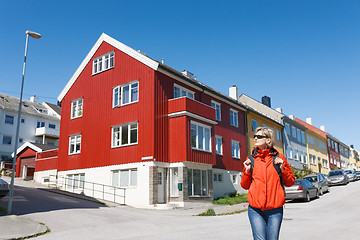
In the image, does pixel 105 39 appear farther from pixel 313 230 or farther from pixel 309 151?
pixel 309 151

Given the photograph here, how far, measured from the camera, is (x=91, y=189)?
79.7 feet

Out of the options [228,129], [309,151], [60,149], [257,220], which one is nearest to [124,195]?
[60,149]

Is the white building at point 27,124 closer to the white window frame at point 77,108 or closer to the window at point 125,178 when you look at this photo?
the white window frame at point 77,108

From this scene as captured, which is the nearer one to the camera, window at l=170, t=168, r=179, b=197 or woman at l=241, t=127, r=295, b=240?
woman at l=241, t=127, r=295, b=240

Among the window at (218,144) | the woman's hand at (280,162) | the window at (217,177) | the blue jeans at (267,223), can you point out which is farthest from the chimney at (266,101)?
the blue jeans at (267,223)

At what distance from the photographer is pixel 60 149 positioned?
28.5m

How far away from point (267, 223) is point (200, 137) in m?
19.7

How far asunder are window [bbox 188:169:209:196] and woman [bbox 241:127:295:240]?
18.0 meters

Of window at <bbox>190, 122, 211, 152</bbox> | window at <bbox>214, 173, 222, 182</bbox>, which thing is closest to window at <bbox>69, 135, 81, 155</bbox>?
window at <bbox>190, 122, 211, 152</bbox>

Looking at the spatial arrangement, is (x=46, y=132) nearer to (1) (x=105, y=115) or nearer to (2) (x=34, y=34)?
(1) (x=105, y=115)

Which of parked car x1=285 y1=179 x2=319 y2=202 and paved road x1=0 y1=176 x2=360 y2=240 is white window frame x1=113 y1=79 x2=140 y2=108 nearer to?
paved road x1=0 y1=176 x2=360 y2=240

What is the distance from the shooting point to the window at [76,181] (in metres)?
25.8

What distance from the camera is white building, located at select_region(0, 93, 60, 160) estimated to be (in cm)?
4541

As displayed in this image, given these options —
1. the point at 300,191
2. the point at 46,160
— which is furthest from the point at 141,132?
the point at 46,160
